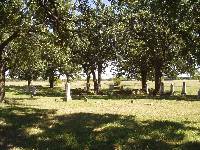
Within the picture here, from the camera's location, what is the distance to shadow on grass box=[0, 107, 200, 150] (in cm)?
1739

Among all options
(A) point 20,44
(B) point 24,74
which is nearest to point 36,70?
(B) point 24,74

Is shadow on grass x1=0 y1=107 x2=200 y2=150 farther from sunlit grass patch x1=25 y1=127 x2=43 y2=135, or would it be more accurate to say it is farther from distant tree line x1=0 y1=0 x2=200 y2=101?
distant tree line x1=0 y1=0 x2=200 y2=101

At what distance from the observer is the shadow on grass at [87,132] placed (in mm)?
17391

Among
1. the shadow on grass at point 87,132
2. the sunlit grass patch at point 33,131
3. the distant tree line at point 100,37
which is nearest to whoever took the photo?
the shadow on grass at point 87,132

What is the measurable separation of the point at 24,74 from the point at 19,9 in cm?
5021

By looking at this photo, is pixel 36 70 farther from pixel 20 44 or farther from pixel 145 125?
pixel 145 125

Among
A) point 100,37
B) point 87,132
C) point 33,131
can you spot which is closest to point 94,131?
point 87,132

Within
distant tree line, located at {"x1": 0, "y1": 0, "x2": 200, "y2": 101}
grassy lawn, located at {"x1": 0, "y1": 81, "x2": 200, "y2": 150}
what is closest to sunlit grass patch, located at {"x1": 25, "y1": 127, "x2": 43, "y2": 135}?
grassy lawn, located at {"x1": 0, "y1": 81, "x2": 200, "y2": 150}

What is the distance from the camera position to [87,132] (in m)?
19.0

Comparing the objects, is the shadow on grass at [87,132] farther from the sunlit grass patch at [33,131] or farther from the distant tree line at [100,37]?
the distant tree line at [100,37]

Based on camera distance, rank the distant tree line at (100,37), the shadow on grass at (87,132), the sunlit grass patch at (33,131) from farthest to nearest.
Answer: the distant tree line at (100,37) < the sunlit grass patch at (33,131) < the shadow on grass at (87,132)

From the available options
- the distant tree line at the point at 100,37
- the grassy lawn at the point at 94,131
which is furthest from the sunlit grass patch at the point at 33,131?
the distant tree line at the point at 100,37

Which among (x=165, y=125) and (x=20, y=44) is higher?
(x=20, y=44)

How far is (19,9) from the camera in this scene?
29766 millimetres
